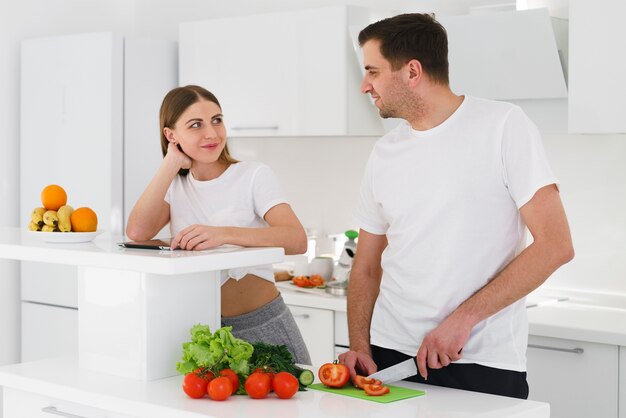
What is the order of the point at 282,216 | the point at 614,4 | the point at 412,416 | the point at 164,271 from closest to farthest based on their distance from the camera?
the point at 412,416 → the point at 164,271 → the point at 282,216 → the point at 614,4

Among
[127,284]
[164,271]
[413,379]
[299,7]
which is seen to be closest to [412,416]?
[413,379]

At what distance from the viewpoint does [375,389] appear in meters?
2.05

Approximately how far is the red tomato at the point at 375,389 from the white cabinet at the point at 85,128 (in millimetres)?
2476

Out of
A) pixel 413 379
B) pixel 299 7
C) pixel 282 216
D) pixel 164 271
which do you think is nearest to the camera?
pixel 164 271

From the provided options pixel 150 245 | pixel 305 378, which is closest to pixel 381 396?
pixel 305 378

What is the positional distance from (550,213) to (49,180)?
2969 mm

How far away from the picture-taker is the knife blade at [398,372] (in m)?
2.11

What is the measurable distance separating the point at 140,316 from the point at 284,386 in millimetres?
392

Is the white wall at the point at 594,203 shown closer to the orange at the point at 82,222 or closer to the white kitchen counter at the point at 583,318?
the white kitchen counter at the point at 583,318

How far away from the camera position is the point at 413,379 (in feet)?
7.65

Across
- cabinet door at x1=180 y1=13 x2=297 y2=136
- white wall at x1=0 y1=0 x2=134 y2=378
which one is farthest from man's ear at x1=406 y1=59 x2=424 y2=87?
white wall at x1=0 y1=0 x2=134 y2=378

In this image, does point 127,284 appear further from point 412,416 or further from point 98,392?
point 412,416

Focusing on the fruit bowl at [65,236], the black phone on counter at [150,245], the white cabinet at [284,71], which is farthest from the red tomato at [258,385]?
A: the white cabinet at [284,71]

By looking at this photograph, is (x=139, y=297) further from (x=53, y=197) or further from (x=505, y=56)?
(x=505, y=56)
